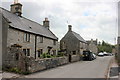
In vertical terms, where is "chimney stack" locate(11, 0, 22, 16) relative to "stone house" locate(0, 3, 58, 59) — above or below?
above

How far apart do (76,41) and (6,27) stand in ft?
101

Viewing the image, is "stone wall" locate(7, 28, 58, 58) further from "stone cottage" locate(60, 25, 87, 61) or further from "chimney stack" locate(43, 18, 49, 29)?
"stone cottage" locate(60, 25, 87, 61)

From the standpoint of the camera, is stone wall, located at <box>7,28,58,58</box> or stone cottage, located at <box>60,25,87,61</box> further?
stone cottage, located at <box>60,25,87,61</box>

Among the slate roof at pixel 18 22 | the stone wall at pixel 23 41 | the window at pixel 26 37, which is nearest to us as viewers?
the stone wall at pixel 23 41

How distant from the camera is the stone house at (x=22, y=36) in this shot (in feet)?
70.9

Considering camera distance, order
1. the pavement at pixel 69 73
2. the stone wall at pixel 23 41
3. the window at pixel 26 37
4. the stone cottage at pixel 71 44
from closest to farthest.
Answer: the pavement at pixel 69 73 → the stone wall at pixel 23 41 → the window at pixel 26 37 → the stone cottage at pixel 71 44

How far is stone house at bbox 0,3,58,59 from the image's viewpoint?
70.9 ft

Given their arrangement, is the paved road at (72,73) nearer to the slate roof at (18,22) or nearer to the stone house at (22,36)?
the stone house at (22,36)

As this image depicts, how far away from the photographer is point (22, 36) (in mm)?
24578

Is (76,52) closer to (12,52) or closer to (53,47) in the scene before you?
(53,47)

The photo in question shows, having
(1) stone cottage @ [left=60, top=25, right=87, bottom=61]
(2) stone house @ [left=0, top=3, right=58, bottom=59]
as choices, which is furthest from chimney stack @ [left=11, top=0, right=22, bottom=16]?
(1) stone cottage @ [left=60, top=25, right=87, bottom=61]

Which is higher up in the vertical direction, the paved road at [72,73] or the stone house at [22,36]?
the stone house at [22,36]

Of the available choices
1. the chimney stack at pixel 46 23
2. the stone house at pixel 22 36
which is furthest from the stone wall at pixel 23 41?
the chimney stack at pixel 46 23

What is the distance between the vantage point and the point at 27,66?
1856 cm
